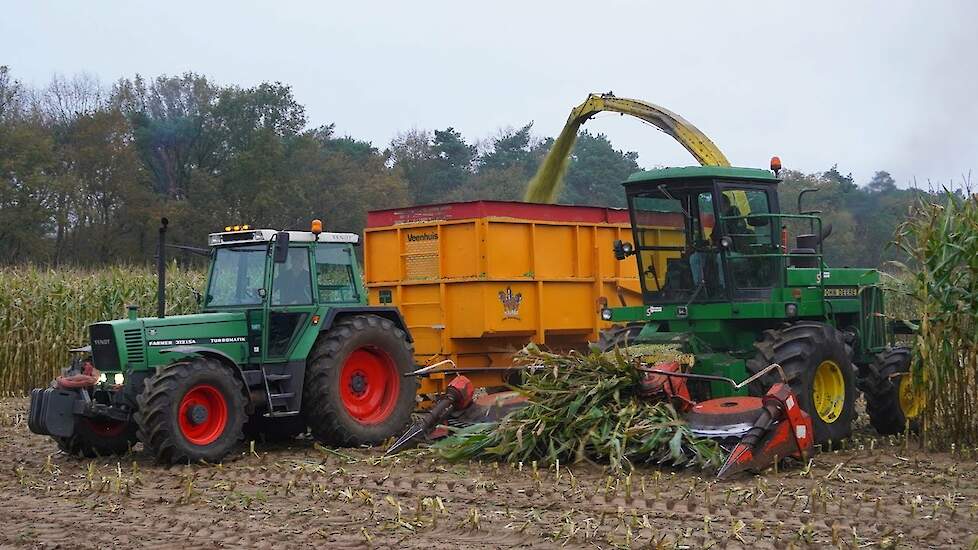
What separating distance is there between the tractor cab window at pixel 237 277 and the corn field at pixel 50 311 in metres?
7.27

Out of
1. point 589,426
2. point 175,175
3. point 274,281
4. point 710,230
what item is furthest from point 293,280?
point 175,175

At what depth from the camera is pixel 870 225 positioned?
23234mm

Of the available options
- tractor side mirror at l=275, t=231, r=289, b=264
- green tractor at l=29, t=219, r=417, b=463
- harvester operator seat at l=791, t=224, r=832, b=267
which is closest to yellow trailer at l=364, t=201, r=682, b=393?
green tractor at l=29, t=219, r=417, b=463

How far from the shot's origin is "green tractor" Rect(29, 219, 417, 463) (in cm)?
984

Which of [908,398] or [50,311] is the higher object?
[50,311]

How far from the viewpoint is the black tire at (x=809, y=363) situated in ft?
32.0

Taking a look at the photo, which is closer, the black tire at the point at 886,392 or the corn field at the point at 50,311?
the black tire at the point at 886,392

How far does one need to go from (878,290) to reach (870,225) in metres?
11.8

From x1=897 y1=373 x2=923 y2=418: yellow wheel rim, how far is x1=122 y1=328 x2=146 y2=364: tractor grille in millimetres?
6823

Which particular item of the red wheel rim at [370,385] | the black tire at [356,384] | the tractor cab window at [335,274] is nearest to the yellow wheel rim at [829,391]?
the black tire at [356,384]

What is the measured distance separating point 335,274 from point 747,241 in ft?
13.1

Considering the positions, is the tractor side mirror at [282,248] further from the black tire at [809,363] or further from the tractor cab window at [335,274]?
the black tire at [809,363]

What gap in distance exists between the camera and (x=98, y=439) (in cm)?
1047

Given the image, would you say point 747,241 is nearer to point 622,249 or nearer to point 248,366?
point 622,249
